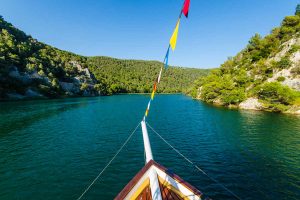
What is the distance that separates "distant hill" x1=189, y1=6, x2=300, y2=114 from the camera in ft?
169

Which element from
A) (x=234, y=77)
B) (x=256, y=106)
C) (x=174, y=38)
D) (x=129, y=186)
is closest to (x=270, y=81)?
(x=256, y=106)

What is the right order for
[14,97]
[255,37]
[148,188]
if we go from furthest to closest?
[255,37] → [14,97] → [148,188]

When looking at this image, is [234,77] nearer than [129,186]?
No

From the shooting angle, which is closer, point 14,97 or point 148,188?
point 148,188

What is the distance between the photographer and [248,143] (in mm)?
25141

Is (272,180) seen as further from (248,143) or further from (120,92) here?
(120,92)

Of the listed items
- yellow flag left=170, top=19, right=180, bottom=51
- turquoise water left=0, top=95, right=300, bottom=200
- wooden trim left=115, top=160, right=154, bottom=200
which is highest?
yellow flag left=170, top=19, right=180, bottom=51

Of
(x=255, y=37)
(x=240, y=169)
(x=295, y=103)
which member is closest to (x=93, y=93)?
(x=255, y=37)

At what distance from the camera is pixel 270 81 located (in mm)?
62469

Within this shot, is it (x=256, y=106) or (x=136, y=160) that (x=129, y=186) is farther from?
(x=256, y=106)

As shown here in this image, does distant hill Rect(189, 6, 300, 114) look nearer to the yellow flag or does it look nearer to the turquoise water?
the turquoise water

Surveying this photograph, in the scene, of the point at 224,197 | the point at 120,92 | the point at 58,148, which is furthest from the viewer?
the point at 120,92

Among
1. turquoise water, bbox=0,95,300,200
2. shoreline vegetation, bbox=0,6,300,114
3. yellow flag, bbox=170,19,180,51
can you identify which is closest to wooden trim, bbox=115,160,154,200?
yellow flag, bbox=170,19,180,51

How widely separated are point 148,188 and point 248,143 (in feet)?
71.2
